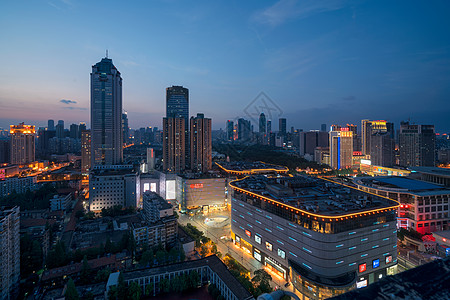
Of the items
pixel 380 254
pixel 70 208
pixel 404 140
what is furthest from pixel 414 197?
pixel 70 208

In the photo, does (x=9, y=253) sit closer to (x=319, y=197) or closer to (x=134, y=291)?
(x=134, y=291)

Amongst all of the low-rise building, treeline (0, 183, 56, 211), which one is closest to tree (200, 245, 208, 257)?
the low-rise building

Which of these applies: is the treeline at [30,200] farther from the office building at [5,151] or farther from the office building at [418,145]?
the office building at [418,145]

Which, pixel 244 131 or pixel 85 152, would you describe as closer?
pixel 85 152

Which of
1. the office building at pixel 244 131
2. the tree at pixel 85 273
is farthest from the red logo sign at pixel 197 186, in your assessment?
the office building at pixel 244 131

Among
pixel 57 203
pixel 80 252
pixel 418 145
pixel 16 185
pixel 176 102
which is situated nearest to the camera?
pixel 80 252

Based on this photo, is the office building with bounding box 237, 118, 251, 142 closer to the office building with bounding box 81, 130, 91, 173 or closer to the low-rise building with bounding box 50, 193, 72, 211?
the office building with bounding box 81, 130, 91, 173

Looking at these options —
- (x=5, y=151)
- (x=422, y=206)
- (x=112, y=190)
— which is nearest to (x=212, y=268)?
(x=112, y=190)
